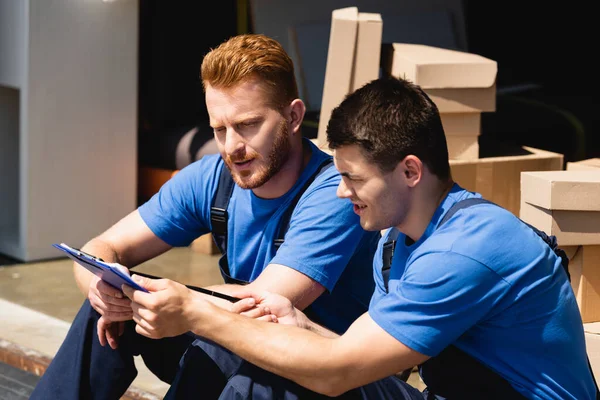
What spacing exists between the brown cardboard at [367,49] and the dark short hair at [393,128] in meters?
2.10

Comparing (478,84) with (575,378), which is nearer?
(575,378)

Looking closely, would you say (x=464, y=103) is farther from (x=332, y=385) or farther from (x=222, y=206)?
(x=332, y=385)

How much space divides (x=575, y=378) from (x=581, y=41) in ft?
20.1

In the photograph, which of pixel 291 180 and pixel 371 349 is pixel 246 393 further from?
pixel 291 180

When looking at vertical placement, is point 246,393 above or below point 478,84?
below

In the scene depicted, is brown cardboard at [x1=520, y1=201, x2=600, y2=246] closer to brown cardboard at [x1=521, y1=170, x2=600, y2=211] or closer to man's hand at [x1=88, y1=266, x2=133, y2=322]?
Result: brown cardboard at [x1=521, y1=170, x2=600, y2=211]

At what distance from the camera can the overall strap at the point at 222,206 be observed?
3.14m

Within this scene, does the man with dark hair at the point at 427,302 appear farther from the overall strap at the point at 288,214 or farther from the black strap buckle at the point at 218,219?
the black strap buckle at the point at 218,219

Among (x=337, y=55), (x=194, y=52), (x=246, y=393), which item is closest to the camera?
(x=246, y=393)

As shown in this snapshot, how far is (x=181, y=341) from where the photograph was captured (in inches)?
117

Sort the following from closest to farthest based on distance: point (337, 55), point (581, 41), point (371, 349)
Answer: point (371, 349)
point (337, 55)
point (581, 41)

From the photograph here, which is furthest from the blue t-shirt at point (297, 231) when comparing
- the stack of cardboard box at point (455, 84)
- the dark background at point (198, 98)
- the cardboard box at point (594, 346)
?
the dark background at point (198, 98)

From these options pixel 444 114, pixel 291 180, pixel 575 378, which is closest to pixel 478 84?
pixel 444 114

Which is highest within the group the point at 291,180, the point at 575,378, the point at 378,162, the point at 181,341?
the point at 378,162
